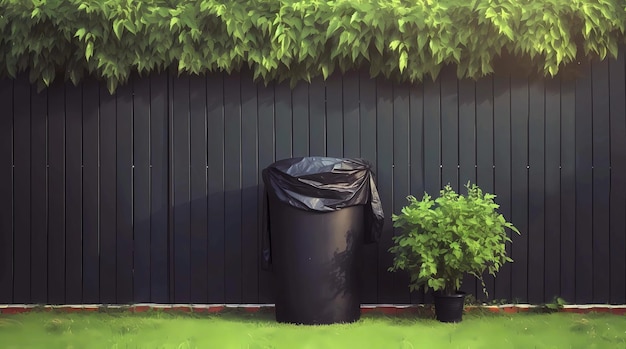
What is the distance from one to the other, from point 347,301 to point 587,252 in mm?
2450

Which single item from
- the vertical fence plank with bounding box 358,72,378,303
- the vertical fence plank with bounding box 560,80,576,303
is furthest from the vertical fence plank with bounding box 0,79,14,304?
the vertical fence plank with bounding box 560,80,576,303

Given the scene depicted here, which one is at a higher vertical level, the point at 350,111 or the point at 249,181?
the point at 350,111

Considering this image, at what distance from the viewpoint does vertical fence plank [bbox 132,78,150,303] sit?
7949 millimetres

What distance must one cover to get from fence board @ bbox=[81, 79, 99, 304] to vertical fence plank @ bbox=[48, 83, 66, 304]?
0.21 meters

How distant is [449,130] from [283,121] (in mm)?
1580

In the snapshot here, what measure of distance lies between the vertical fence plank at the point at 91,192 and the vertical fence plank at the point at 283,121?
1.72 m

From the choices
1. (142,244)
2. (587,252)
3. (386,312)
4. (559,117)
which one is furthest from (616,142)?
(142,244)

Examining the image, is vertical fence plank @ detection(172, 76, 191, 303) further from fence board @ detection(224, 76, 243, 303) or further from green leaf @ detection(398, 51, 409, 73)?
green leaf @ detection(398, 51, 409, 73)

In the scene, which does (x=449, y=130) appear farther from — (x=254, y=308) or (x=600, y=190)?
(x=254, y=308)

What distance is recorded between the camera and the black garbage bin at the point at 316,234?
6.98m

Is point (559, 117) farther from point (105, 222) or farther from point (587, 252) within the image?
point (105, 222)


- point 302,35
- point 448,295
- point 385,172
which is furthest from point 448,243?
point 302,35

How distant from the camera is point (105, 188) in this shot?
797 cm

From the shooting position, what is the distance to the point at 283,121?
792cm
